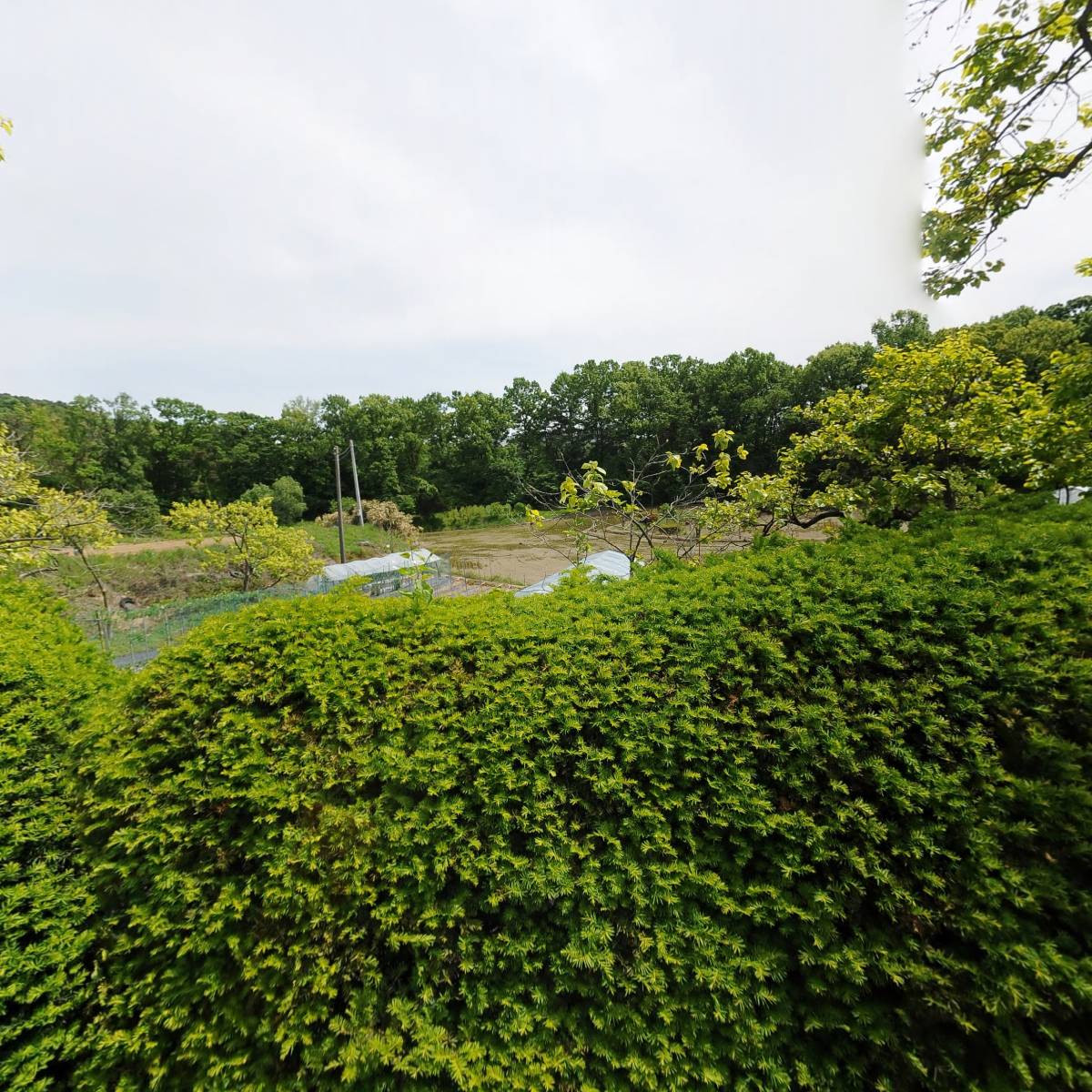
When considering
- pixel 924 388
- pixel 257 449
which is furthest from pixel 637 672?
pixel 257 449

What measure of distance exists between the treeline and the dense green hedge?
3073cm

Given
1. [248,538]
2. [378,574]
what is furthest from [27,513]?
[378,574]

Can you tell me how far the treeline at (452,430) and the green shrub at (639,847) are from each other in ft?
101

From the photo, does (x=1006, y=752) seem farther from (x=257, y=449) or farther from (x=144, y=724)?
(x=257, y=449)

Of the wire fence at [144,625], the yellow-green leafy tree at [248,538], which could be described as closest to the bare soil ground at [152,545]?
the yellow-green leafy tree at [248,538]

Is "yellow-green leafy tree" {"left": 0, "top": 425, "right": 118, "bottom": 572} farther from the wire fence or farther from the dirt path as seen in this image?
the dirt path

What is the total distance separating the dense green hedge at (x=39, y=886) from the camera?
182cm

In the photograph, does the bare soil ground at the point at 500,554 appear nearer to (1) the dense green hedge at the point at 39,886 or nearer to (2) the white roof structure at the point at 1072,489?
(2) the white roof structure at the point at 1072,489

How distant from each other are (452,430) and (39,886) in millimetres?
46651

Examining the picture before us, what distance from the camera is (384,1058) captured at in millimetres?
1779

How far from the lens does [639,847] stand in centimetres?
194

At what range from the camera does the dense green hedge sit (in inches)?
71.5

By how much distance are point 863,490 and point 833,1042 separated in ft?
14.3

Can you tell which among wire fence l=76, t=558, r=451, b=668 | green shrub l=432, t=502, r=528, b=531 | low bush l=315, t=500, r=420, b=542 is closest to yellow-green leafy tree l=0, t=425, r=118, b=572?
wire fence l=76, t=558, r=451, b=668
